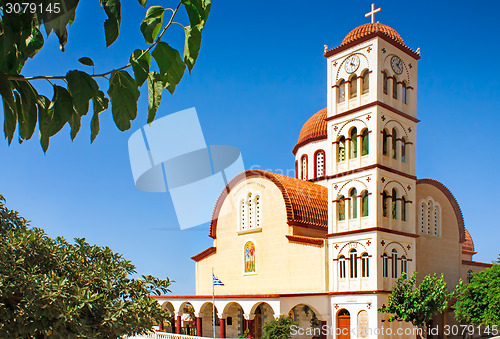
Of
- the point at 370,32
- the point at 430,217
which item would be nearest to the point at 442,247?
the point at 430,217

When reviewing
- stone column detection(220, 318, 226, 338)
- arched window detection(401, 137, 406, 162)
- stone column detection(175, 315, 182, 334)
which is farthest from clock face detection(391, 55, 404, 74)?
stone column detection(175, 315, 182, 334)

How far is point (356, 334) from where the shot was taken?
23984mm

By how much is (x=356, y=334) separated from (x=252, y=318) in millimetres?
5506

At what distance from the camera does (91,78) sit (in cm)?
204

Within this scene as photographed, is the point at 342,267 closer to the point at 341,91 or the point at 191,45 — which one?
the point at 341,91

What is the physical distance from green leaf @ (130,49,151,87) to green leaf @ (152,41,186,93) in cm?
6

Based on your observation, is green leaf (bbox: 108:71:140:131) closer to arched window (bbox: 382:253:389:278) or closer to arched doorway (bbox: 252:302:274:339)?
arched window (bbox: 382:253:389:278)

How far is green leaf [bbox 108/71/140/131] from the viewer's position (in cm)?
209

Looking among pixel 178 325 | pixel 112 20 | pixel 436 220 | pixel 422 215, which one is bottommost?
pixel 178 325

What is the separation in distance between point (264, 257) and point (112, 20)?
27.0 meters

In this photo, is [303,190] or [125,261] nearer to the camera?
[125,261]

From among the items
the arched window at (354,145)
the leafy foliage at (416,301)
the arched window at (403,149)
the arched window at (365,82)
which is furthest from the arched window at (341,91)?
the leafy foliage at (416,301)

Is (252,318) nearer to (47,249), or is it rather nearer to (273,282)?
(273,282)

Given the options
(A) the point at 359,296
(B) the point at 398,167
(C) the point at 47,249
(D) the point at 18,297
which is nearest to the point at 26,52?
(D) the point at 18,297
